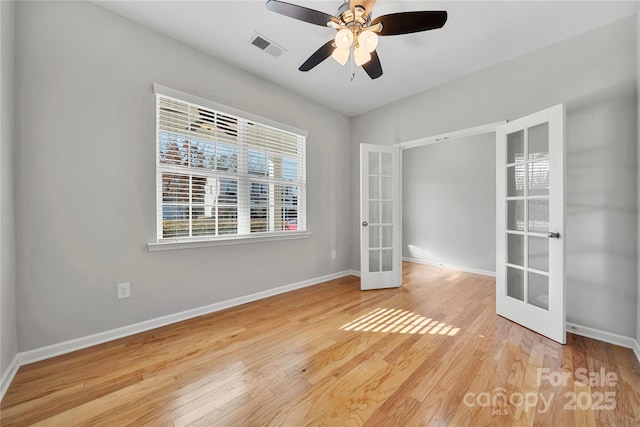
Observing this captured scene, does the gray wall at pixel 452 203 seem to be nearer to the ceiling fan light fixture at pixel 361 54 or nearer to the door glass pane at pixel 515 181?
the door glass pane at pixel 515 181

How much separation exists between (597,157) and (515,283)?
1.31m

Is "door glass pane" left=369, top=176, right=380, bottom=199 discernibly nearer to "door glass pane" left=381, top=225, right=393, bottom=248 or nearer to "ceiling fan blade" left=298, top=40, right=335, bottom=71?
"door glass pane" left=381, top=225, right=393, bottom=248

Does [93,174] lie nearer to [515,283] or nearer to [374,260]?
[374,260]

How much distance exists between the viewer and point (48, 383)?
157cm

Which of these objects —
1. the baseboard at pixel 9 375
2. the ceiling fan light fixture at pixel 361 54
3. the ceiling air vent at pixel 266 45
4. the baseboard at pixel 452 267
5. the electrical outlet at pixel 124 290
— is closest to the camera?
the baseboard at pixel 9 375

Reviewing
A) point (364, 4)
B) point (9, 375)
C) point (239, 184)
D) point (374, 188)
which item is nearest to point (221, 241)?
point (239, 184)

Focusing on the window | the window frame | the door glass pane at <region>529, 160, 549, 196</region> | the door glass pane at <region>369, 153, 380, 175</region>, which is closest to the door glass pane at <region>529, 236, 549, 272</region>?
the door glass pane at <region>529, 160, 549, 196</region>

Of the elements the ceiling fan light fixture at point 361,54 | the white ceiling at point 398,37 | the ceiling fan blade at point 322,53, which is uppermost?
the white ceiling at point 398,37

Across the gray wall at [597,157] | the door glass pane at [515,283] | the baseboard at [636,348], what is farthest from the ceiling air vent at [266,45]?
the baseboard at [636,348]

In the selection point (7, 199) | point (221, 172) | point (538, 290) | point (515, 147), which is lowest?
point (538, 290)

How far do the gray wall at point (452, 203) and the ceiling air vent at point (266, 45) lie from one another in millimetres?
3808

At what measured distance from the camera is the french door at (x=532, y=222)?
82.1 inches

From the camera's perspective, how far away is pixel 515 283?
2.47m

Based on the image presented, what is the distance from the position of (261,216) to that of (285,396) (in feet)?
6.71
